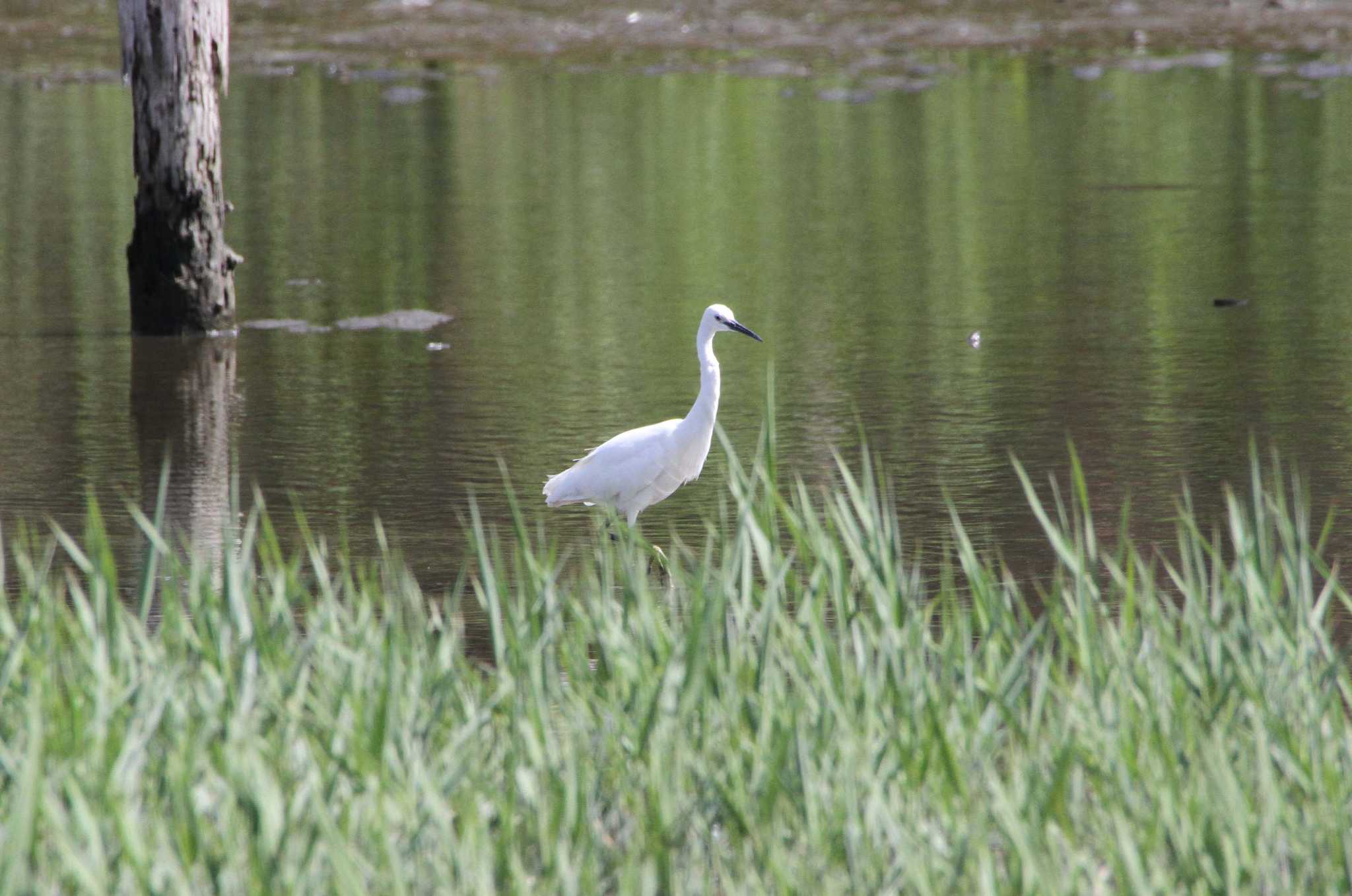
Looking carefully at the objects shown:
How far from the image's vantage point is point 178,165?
10969 millimetres

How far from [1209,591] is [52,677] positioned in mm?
3776

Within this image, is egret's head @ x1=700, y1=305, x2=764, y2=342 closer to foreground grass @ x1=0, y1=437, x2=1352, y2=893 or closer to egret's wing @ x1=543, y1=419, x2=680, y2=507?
egret's wing @ x1=543, y1=419, x2=680, y2=507

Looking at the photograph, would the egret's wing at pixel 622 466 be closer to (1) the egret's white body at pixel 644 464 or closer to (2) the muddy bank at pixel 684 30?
(1) the egret's white body at pixel 644 464

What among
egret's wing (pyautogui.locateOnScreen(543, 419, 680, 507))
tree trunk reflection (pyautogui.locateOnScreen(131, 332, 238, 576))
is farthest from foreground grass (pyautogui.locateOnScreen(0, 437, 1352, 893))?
tree trunk reflection (pyautogui.locateOnScreen(131, 332, 238, 576))

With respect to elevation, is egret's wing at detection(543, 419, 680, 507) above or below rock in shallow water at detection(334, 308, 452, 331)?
below

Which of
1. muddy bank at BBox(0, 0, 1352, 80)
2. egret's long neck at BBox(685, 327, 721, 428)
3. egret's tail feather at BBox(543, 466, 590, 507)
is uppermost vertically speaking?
muddy bank at BBox(0, 0, 1352, 80)

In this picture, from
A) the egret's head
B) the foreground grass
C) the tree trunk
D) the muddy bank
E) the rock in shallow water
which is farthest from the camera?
the muddy bank

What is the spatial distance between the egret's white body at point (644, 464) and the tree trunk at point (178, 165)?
4.29 m

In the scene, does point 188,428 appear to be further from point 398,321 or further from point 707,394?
point 707,394

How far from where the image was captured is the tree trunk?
10.6m

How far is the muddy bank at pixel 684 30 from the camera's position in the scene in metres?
28.4

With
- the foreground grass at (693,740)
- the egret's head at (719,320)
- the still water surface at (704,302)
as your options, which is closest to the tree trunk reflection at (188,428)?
the still water surface at (704,302)

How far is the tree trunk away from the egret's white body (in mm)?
4289

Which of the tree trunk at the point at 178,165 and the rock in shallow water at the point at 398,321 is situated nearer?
the tree trunk at the point at 178,165
